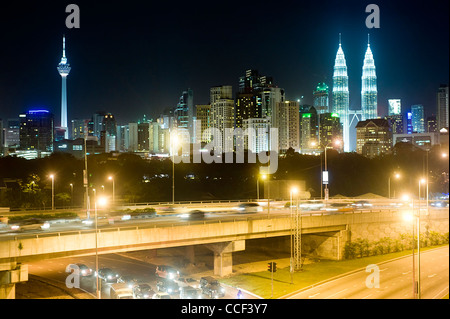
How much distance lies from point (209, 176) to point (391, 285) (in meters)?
52.0

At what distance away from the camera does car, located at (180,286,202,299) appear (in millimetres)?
21323

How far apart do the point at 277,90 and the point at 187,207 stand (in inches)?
5706

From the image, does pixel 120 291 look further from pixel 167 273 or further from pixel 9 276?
pixel 167 273

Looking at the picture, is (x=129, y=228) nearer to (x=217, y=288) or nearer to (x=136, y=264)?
(x=217, y=288)

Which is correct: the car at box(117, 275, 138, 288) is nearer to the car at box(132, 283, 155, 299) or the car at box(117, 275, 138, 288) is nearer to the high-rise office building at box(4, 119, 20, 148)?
the car at box(132, 283, 155, 299)

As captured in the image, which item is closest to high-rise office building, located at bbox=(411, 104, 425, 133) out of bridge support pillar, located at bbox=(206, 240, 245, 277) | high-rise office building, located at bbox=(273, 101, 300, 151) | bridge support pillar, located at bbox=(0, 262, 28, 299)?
high-rise office building, located at bbox=(273, 101, 300, 151)

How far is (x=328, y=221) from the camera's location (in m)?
33.0

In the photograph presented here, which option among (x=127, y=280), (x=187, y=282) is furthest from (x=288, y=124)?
(x=127, y=280)

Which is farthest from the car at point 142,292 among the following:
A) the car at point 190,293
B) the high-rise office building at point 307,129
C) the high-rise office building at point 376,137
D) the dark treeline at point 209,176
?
the high-rise office building at point 307,129

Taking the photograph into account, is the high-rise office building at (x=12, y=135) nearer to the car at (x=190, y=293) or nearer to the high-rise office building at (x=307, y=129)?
the high-rise office building at (x=307, y=129)

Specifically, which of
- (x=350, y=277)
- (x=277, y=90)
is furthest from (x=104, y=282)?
(x=277, y=90)

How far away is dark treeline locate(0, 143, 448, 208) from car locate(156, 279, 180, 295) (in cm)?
3093

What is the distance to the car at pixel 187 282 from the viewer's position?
956 inches

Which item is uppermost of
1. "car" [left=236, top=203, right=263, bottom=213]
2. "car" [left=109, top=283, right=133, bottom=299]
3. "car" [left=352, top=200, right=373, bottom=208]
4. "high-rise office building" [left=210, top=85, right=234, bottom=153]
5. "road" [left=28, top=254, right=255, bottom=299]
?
"high-rise office building" [left=210, top=85, right=234, bottom=153]
